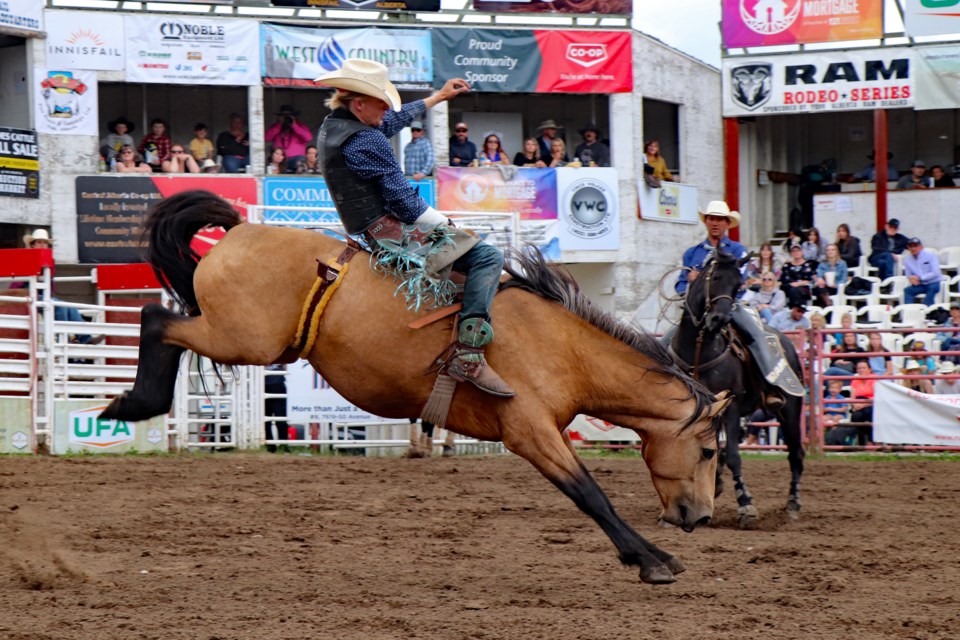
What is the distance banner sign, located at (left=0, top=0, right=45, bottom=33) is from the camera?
58.7ft

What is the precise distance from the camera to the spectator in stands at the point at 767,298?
15935 millimetres

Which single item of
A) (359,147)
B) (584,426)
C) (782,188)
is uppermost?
(782,188)

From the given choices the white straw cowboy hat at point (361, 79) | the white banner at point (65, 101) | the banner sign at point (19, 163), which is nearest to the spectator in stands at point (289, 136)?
the white banner at point (65, 101)

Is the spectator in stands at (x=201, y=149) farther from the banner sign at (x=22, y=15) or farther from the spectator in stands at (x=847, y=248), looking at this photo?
the spectator in stands at (x=847, y=248)

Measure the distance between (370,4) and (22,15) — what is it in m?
5.70

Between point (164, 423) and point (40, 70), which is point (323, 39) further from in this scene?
point (164, 423)

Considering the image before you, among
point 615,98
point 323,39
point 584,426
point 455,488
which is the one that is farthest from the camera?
point 615,98

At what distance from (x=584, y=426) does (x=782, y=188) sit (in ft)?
40.8

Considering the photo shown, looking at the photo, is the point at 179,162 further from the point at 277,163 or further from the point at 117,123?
the point at 277,163

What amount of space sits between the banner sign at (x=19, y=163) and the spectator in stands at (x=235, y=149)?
298 centimetres

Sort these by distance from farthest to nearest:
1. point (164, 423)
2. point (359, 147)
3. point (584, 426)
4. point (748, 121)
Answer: point (748, 121)
point (584, 426)
point (164, 423)
point (359, 147)

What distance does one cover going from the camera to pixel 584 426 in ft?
48.8

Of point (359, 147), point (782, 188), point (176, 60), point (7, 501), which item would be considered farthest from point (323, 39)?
point (359, 147)

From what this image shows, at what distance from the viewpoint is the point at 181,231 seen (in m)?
6.16
